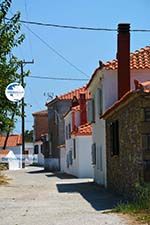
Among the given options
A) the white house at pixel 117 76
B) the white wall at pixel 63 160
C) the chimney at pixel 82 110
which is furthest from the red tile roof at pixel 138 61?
the white wall at pixel 63 160

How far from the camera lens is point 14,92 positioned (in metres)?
25.6

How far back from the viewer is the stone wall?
56.0 ft

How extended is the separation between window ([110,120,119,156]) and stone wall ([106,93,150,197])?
192mm

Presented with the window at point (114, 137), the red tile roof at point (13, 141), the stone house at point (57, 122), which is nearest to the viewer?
the window at point (114, 137)

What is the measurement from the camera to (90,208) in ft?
56.3

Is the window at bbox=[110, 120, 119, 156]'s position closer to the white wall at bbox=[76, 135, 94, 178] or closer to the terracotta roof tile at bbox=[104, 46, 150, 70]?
the terracotta roof tile at bbox=[104, 46, 150, 70]

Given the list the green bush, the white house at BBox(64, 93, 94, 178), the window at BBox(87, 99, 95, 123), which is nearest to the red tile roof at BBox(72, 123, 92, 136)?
the white house at BBox(64, 93, 94, 178)

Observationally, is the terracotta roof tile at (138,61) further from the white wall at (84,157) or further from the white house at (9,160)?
the white house at (9,160)

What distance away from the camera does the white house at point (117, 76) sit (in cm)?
2586

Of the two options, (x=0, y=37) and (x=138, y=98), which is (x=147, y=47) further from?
(x=138, y=98)

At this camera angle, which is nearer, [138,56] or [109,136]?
[109,136]

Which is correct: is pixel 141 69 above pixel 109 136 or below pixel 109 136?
above

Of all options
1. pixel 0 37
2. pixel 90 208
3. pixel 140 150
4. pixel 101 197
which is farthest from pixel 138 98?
pixel 0 37

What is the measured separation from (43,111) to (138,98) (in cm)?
6920
